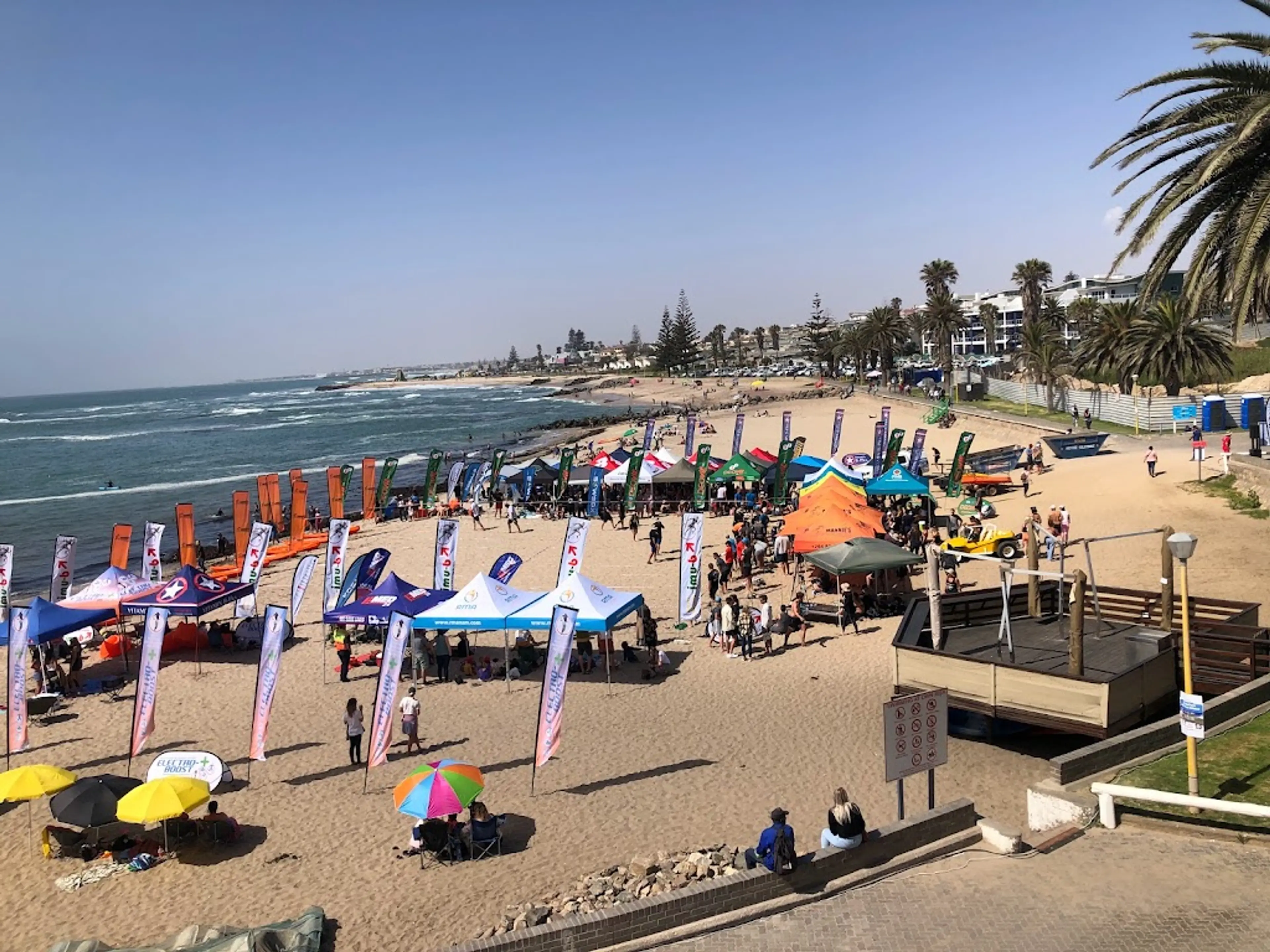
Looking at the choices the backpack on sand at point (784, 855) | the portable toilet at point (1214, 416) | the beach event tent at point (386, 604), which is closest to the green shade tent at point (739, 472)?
the beach event tent at point (386, 604)

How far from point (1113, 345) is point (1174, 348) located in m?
4.69

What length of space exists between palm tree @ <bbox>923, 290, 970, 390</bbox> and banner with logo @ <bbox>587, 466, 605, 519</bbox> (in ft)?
158

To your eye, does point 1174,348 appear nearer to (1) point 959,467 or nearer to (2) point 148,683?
(1) point 959,467

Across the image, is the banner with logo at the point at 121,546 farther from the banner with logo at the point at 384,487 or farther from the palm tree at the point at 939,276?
the palm tree at the point at 939,276

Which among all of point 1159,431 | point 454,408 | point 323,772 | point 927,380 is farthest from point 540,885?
point 454,408

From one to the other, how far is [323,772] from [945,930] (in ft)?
31.0

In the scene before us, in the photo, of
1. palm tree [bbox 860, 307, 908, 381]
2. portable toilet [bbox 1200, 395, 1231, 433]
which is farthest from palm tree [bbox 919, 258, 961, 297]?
portable toilet [bbox 1200, 395, 1231, 433]

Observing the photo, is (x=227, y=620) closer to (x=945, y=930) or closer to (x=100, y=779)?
(x=100, y=779)

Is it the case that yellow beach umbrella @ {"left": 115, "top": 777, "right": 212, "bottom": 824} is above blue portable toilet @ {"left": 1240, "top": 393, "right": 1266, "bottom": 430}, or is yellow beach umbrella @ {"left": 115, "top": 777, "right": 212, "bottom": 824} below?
below

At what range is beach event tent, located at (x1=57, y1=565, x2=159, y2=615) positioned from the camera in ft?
61.6

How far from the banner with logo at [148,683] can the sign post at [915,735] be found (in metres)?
11.2

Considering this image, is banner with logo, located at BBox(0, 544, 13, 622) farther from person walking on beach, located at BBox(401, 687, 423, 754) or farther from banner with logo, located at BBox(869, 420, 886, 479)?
banner with logo, located at BBox(869, 420, 886, 479)

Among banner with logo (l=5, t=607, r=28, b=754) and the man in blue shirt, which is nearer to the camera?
the man in blue shirt

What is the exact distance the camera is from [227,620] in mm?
21391
